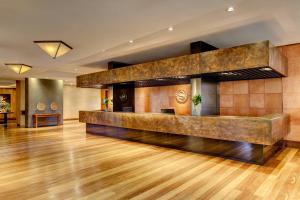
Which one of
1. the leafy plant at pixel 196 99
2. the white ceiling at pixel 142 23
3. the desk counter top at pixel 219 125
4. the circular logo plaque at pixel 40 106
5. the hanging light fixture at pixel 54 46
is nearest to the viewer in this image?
the white ceiling at pixel 142 23

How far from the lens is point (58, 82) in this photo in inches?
492

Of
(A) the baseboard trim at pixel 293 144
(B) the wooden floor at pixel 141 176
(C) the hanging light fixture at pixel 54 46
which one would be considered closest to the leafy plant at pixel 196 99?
(B) the wooden floor at pixel 141 176

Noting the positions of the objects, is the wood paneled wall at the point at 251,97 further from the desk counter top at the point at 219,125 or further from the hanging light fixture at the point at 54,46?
the hanging light fixture at the point at 54,46

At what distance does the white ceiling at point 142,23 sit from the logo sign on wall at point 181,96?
2.10 m

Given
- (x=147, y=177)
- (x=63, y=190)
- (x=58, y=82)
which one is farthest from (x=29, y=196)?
(x=58, y=82)

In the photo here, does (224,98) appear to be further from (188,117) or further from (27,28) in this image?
(27,28)

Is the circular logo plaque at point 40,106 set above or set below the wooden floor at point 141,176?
above

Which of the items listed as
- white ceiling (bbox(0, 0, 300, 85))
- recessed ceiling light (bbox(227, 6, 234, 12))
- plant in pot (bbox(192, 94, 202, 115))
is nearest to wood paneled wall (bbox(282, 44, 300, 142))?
white ceiling (bbox(0, 0, 300, 85))

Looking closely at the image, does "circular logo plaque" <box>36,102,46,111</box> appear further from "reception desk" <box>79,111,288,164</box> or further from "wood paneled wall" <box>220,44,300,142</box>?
"wood paneled wall" <box>220,44,300,142</box>

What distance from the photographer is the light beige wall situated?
14.7 meters

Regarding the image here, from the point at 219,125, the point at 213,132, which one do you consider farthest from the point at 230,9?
the point at 213,132

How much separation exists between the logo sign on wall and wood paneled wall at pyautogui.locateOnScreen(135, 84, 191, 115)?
0.10m

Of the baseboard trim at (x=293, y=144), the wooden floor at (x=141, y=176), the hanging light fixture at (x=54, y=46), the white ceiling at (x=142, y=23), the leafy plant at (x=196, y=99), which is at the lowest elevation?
the wooden floor at (x=141, y=176)

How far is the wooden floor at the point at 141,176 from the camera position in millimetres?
2836
